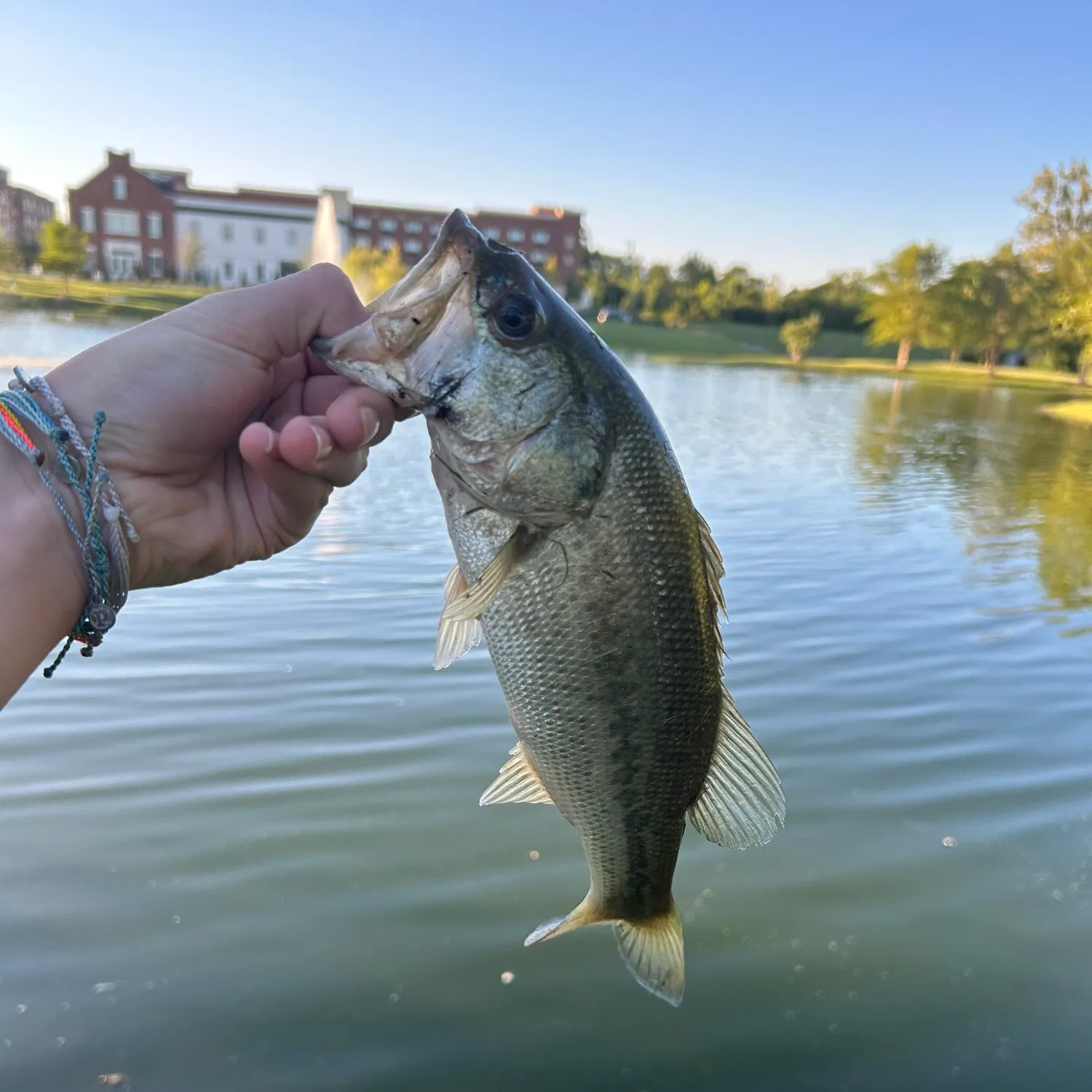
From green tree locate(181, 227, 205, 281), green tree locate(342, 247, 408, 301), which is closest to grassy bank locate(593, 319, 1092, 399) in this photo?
green tree locate(342, 247, 408, 301)

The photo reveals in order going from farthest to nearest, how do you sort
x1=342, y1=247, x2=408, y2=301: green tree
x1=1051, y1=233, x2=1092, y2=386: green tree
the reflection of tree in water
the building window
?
the building window < x1=342, y1=247, x2=408, y2=301: green tree < x1=1051, y1=233, x2=1092, y2=386: green tree < the reflection of tree in water

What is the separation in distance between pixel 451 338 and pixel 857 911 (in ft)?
10.6

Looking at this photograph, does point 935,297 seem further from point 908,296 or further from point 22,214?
point 22,214

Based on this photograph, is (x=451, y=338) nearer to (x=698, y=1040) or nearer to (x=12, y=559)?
(x=12, y=559)

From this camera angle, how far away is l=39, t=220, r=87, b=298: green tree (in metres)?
57.0

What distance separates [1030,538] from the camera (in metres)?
11.4

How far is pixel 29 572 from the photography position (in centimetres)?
214

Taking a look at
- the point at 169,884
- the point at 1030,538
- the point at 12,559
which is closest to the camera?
the point at 12,559

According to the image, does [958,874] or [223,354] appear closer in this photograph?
[223,354]

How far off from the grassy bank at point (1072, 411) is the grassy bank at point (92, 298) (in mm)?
38239

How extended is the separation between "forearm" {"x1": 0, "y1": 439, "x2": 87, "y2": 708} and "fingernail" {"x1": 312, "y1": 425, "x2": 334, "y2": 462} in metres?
0.69

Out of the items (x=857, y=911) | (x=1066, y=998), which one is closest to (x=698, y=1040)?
(x=857, y=911)

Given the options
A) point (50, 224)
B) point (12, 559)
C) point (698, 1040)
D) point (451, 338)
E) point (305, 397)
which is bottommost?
point (698, 1040)

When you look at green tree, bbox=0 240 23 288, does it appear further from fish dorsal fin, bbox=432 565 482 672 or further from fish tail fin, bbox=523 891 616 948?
fish tail fin, bbox=523 891 616 948
